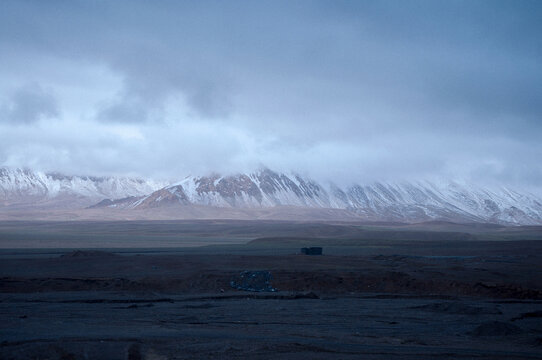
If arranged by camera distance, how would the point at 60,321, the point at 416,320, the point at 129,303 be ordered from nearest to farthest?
the point at 60,321 → the point at 416,320 → the point at 129,303

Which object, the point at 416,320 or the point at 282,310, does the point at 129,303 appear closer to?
the point at 282,310

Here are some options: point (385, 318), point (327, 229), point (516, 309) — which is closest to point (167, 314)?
point (385, 318)

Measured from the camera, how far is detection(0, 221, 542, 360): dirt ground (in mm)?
14875

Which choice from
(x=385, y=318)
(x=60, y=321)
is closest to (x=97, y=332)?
(x=60, y=321)

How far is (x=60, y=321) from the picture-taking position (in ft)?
62.7

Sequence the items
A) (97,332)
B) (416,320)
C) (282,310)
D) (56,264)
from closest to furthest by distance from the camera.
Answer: (97,332)
(416,320)
(282,310)
(56,264)

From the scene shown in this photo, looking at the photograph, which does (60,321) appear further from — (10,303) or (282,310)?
(282,310)

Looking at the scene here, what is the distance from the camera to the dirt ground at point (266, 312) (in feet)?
48.8

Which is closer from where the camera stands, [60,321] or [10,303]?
[60,321]

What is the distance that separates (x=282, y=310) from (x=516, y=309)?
9.63 m

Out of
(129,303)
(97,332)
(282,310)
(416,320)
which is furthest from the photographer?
(129,303)

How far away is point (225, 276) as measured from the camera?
33406 millimetres

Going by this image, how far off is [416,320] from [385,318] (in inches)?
43.0

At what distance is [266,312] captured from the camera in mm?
22516
